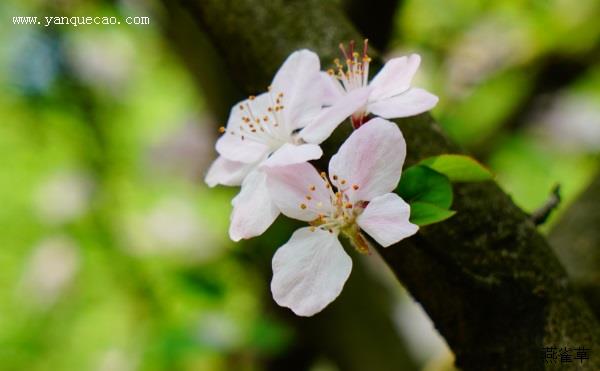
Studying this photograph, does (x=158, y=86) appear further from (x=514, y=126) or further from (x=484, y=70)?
(x=514, y=126)

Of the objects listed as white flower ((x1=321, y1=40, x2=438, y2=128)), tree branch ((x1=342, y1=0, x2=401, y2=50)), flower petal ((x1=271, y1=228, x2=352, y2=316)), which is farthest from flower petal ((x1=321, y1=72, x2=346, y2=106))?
tree branch ((x1=342, y1=0, x2=401, y2=50))

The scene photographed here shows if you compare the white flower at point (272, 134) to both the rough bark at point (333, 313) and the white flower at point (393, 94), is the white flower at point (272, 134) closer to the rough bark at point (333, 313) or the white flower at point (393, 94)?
the white flower at point (393, 94)

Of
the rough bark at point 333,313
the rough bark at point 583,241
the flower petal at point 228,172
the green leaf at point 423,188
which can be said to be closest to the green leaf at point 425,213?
the green leaf at point 423,188

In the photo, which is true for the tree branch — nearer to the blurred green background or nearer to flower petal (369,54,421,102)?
the blurred green background

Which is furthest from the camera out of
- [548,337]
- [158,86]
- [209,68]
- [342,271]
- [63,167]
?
[158,86]

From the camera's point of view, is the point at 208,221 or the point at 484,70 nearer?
the point at 484,70

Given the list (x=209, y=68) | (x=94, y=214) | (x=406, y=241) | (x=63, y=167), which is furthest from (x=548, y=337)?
(x=63, y=167)

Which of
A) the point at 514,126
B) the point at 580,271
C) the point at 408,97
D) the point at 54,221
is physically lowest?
the point at 514,126
